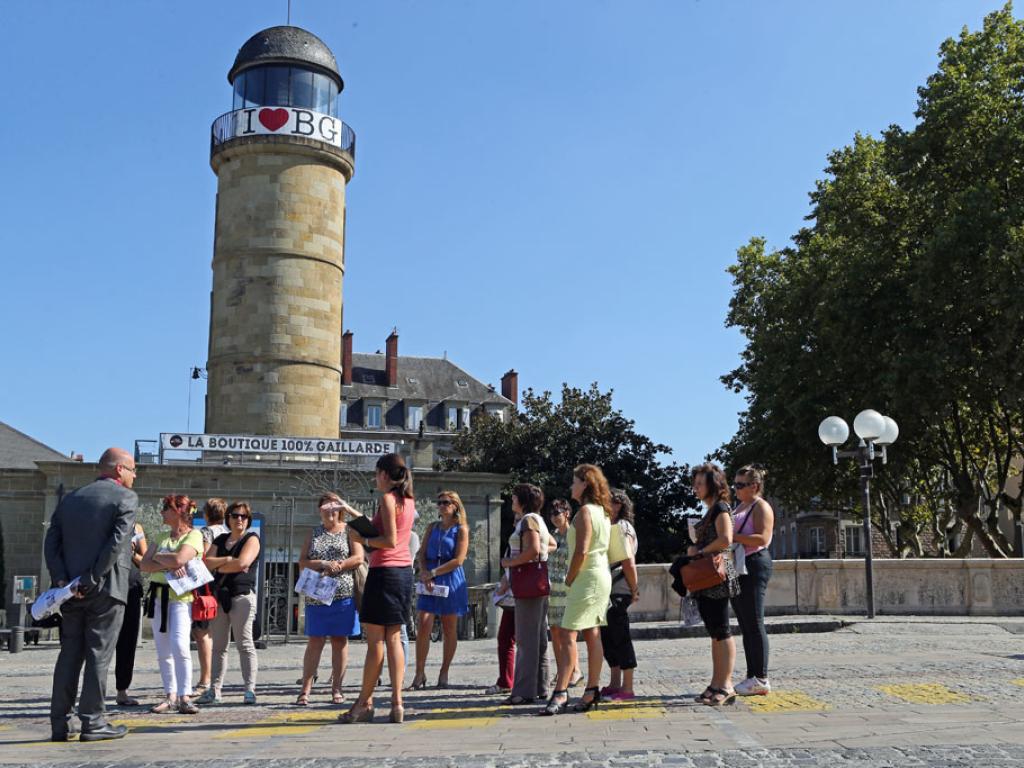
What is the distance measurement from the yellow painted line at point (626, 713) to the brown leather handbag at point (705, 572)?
2.89 feet

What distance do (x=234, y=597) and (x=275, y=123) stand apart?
1040 inches

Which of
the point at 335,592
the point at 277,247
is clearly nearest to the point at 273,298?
the point at 277,247

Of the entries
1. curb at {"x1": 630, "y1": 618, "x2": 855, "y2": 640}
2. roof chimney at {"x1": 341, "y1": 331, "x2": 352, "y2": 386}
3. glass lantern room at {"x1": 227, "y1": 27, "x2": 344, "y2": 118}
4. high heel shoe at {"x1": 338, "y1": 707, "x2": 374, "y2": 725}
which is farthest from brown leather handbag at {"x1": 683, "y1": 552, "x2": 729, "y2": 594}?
roof chimney at {"x1": 341, "y1": 331, "x2": 352, "y2": 386}

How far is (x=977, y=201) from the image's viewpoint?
2823cm

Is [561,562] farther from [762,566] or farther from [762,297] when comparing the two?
[762,297]

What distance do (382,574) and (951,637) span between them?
Result: 10.2 meters

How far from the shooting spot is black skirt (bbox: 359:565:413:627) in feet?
25.3

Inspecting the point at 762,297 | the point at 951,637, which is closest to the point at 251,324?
the point at 762,297

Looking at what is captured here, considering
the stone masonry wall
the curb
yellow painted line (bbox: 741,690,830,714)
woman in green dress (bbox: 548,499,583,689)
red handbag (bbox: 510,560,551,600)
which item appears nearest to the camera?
yellow painted line (bbox: 741,690,830,714)

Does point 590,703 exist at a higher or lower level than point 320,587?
lower

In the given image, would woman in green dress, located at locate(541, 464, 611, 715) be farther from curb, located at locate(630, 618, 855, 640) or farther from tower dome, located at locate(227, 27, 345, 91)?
tower dome, located at locate(227, 27, 345, 91)

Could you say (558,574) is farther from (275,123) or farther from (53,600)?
(275,123)

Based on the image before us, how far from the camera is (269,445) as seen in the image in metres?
30.4

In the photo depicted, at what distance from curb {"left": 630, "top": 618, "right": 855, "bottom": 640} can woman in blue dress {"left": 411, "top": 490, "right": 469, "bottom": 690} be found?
6.76m
